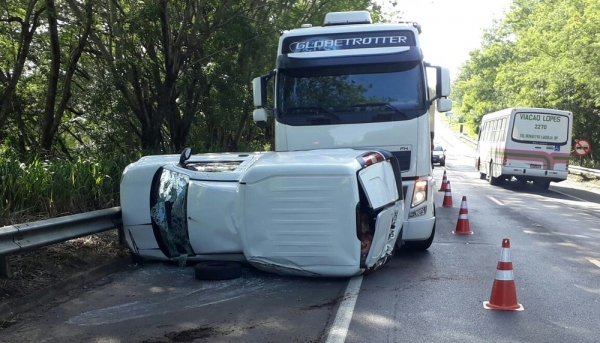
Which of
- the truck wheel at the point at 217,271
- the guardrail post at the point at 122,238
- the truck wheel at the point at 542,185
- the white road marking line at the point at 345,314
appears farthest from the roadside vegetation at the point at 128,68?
the truck wheel at the point at 542,185

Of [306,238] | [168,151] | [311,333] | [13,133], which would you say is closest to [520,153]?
[168,151]

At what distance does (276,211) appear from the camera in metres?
7.73

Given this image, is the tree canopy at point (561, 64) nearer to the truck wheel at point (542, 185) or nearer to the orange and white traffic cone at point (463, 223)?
the truck wheel at point (542, 185)

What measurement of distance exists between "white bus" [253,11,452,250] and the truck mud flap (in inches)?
82.4

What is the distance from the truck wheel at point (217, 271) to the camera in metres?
8.06

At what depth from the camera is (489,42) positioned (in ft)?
281

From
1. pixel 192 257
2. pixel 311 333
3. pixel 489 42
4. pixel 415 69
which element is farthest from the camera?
pixel 489 42

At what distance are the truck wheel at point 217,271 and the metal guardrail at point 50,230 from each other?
1.47 m

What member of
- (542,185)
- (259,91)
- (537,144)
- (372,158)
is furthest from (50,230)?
(542,185)

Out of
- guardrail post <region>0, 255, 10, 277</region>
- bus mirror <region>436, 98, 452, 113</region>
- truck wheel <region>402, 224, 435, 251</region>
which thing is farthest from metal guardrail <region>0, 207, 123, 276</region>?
bus mirror <region>436, 98, 452, 113</region>

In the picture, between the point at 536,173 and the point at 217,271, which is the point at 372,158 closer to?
the point at 217,271

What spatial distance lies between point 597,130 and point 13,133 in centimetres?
3359

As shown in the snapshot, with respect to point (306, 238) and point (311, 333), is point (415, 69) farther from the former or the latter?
point (311, 333)

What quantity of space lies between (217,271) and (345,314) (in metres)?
2.16
